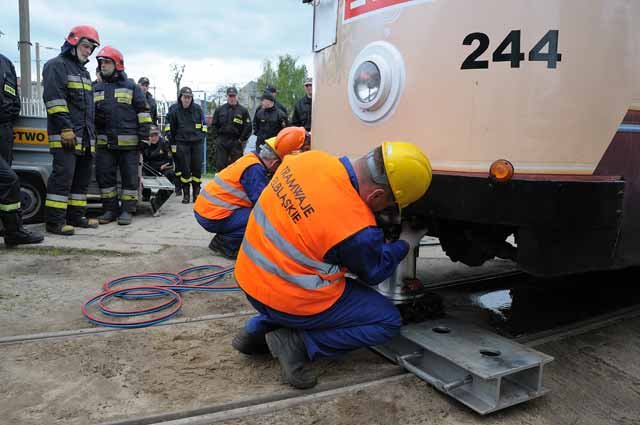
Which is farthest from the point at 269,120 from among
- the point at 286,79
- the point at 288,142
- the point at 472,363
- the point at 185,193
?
the point at 286,79

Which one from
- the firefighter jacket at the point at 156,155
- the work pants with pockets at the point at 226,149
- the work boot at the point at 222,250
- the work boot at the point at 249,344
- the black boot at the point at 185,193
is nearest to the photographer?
the work boot at the point at 249,344

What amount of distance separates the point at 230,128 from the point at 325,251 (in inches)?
263

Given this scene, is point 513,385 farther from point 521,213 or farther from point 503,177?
point 503,177

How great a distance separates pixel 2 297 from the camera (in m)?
3.18

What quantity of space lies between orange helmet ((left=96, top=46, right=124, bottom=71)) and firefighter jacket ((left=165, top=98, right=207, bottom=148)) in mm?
1926

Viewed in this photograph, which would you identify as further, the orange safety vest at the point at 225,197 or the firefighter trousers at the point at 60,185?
the firefighter trousers at the point at 60,185

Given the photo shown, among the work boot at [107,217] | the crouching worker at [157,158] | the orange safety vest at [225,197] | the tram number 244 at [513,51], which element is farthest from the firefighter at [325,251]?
the crouching worker at [157,158]

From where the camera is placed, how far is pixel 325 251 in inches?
81.0

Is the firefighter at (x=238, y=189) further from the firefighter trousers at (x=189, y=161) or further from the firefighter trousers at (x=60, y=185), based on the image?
the firefighter trousers at (x=189, y=161)

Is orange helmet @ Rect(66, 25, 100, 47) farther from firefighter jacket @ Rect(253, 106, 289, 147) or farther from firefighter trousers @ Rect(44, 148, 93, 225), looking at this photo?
firefighter jacket @ Rect(253, 106, 289, 147)

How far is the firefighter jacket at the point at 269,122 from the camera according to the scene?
27.3 ft

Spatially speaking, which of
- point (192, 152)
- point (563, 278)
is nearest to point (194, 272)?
point (563, 278)

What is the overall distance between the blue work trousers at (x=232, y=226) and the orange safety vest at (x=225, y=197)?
37 mm

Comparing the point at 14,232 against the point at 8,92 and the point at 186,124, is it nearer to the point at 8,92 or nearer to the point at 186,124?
the point at 8,92
